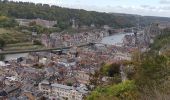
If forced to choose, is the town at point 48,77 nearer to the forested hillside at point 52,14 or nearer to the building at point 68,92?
the building at point 68,92

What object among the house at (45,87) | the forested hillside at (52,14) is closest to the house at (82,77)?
the house at (45,87)

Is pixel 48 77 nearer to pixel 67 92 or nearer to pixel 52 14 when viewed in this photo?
pixel 67 92

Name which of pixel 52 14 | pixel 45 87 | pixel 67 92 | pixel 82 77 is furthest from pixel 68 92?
pixel 52 14

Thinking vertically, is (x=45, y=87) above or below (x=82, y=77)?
above

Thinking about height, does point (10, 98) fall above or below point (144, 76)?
below

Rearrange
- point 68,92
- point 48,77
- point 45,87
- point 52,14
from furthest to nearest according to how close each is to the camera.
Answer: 1. point 52,14
2. point 48,77
3. point 45,87
4. point 68,92

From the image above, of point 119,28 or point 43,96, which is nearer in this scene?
point 43,96

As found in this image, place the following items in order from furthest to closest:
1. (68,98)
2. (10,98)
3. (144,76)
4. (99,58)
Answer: (99,58) → (68,98) → (10,98) → (144,76)

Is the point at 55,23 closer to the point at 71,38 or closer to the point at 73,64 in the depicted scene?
the point at 71,38

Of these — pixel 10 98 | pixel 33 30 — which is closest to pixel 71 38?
pixel 33 30

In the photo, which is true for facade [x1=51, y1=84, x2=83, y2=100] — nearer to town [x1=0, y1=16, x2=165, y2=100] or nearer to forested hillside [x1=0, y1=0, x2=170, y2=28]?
town [x1=0, y1=16, x2=165, y2=100]

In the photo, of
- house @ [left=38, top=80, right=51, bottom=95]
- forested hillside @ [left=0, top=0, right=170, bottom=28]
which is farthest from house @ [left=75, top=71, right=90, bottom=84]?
forested hillside @ [left=0, top=0, right=170, bottom=28]
